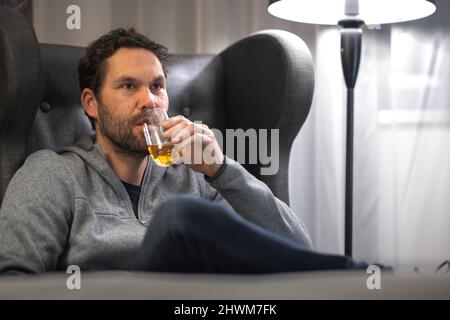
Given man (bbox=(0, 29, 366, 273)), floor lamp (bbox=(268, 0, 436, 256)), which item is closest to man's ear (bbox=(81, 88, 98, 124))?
man (bbox=(0, 29, 366, 273))

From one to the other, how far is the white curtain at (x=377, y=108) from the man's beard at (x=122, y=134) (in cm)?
68

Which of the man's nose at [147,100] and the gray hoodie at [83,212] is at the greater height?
the man's nose at [147,100]

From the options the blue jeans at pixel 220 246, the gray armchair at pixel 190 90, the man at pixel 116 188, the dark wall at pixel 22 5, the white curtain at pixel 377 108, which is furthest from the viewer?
the white curtain at pixel 377 108

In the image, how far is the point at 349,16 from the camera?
1689 mm

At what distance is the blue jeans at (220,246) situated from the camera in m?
0.76

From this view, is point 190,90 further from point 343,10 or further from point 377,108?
point 377,108

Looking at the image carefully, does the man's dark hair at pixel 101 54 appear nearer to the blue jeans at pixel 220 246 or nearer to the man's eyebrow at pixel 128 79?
the man's eyebrow at pixel 128 79

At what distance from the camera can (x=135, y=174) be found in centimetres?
145

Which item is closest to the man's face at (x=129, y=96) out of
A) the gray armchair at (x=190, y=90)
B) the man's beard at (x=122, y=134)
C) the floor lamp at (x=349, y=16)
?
the man's beard at (x=122, y=134)

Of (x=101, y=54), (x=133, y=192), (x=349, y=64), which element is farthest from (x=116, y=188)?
(x=349, y=64)

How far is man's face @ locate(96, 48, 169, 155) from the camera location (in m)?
1.38
